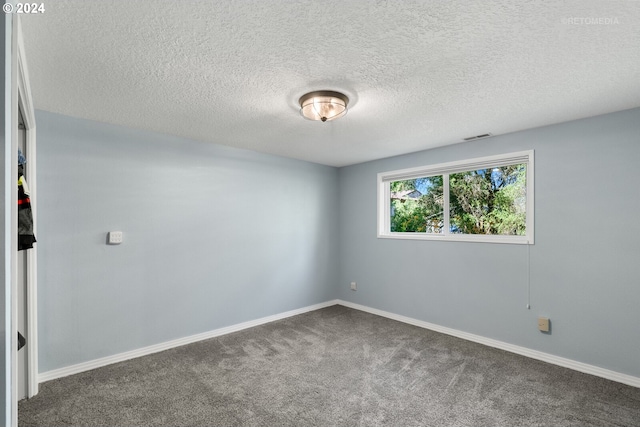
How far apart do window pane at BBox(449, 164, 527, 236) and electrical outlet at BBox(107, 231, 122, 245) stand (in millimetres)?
3637

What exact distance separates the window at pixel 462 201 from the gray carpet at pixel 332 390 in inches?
51.0

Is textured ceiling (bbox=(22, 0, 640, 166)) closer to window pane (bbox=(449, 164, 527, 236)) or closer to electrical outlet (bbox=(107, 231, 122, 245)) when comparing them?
window pane (bbox=(449, 164, 527, 236))

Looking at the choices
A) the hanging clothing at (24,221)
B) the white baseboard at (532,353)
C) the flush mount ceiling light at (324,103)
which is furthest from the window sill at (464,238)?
the hanging clothing at (24,221)

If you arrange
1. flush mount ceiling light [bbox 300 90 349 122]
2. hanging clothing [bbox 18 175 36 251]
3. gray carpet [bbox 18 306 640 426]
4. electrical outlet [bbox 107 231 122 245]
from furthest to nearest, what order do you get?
1. electrical outlet [bbox 107 231 122 245]
2. flush mount ceiling light [bbox 300 90 349 122]
3. gray carpet [bbox 18 306 640 426]
4. hanging clothing [bbox 18 175 36 251]

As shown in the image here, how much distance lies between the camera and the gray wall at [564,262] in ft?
8.63

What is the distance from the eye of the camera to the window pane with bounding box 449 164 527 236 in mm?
3371

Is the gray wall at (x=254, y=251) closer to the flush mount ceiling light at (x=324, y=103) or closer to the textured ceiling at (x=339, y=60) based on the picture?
→ the textured ceiling at (x=339, y=60)

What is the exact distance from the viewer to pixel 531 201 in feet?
10.3

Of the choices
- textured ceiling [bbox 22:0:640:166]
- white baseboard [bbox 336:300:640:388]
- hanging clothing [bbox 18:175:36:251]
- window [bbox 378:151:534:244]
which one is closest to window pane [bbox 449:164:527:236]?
window [bbox 378:151:534:244]

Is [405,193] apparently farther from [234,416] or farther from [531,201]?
[234,416]

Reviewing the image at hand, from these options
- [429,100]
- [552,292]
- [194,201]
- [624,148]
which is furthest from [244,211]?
[624,148]

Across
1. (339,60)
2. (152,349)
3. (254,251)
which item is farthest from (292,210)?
(339,60)

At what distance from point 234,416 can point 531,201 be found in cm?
322

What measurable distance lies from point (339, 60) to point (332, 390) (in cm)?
237
